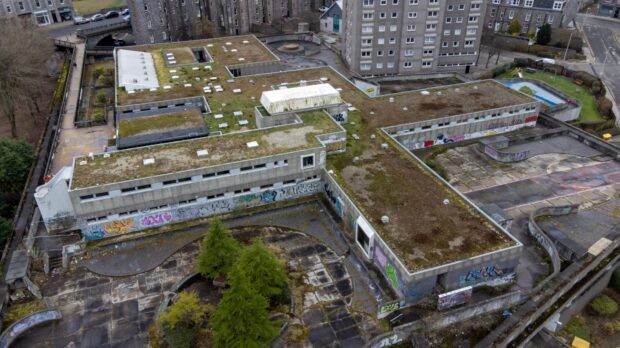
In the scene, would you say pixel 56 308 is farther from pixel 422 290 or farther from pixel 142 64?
pixel 142 64

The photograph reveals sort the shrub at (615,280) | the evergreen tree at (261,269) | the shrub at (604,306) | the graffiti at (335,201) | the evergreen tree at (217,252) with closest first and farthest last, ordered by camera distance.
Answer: the evergreen tree at (261,269)
the evergreen tree at (217,252)
the shrub at (604,306)
the shrub at (615,280)
the graffiti at (335,201)

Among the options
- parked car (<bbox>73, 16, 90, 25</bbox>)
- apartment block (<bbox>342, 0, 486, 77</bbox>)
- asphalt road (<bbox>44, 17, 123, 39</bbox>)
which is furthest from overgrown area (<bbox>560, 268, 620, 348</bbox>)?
parked car (<bbox>73, 16, 90, 25</bbox>)

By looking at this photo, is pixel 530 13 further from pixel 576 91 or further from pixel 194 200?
pixel 194 200

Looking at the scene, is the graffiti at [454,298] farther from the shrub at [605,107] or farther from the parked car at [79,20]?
the parked car at [79,20]

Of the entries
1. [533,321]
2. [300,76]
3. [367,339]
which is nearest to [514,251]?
[533,321]

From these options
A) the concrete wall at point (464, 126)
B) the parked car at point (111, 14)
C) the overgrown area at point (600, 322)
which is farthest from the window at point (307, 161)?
the parked car at point (111, 14)

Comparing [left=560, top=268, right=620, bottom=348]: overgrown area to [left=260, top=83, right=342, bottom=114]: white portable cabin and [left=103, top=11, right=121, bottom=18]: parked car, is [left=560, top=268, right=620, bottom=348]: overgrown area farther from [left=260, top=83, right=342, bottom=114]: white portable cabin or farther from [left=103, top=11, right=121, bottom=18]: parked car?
[left=103, top=11, right=121, bottom=18]: parked car

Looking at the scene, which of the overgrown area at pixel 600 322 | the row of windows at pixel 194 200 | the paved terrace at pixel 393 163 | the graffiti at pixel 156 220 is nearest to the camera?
the paved terrace at pixel 393 163
